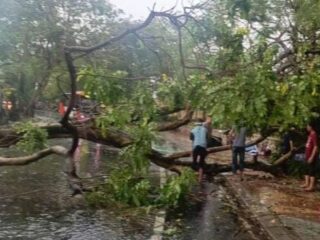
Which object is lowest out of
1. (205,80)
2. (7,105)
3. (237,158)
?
(237,158)

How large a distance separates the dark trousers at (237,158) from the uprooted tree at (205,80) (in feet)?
4.70

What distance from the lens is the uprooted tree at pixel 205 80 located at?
716 centimetres

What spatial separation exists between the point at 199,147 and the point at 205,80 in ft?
12.9

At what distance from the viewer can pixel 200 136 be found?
13680 millimetres

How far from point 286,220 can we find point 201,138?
500cm

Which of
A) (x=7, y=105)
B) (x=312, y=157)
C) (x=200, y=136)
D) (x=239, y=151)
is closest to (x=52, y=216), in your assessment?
(x=200, y=136)

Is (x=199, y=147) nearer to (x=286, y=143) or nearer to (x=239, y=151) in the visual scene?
(x=239, y=151)

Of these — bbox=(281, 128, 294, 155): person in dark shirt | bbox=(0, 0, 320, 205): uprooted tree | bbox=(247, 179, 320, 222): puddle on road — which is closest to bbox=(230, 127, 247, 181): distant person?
bbox=(247, 179, 320, 222): puddle on road

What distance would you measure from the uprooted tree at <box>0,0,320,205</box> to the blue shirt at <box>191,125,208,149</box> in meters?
0.40

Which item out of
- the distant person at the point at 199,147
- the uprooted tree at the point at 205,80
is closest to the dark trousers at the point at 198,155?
the distant person at the point at 199,147

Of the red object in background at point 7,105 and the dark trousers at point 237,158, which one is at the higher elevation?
the red object in background at point 7,105

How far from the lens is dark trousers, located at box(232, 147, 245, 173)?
13578 mm

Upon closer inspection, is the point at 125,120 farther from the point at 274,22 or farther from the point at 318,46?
the point at 274,22

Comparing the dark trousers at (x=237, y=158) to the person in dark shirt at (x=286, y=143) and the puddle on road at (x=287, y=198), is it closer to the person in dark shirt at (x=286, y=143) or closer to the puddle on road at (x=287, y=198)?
the puddle on road at (x=287, y=198)
